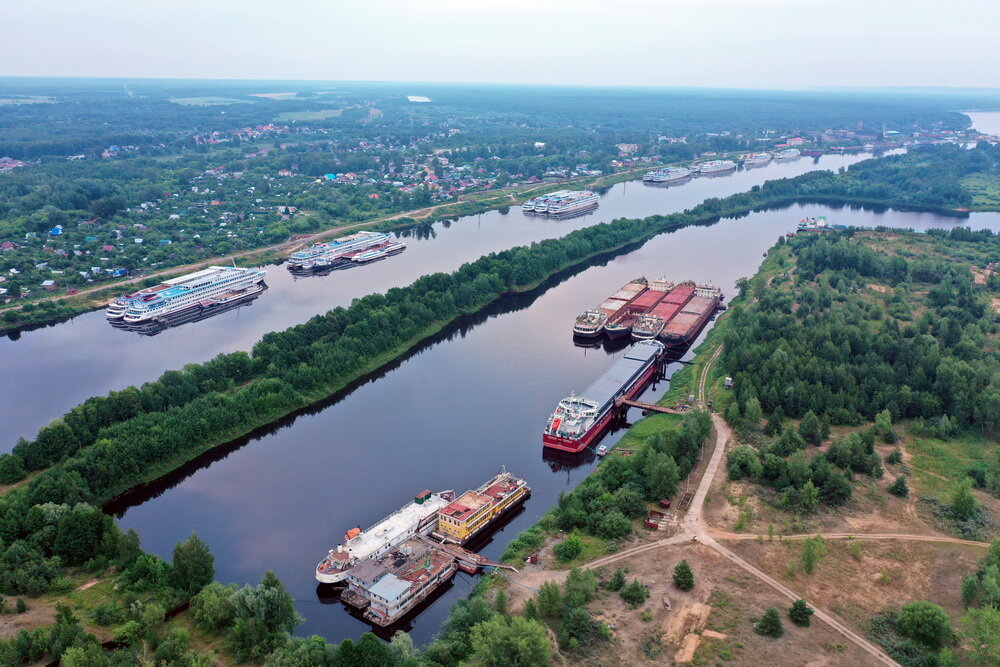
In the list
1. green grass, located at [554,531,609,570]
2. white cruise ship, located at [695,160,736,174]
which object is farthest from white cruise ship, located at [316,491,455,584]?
white cruise ship, located at [695,160,736,174]

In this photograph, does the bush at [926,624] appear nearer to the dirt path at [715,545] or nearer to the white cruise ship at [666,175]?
the dirt path at [715,545]

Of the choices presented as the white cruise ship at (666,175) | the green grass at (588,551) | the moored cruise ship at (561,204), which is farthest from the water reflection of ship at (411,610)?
the white cruise ship at (666,175)

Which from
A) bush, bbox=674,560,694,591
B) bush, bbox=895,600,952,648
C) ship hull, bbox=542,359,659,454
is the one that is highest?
bush, bbox=895,600,952,648

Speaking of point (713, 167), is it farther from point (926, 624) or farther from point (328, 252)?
point (926, 624)

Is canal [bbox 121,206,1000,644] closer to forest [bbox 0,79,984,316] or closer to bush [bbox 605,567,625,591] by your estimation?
bush [bbox 605,567,625,591]

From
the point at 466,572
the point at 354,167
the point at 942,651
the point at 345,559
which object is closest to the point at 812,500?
the point at 942,651

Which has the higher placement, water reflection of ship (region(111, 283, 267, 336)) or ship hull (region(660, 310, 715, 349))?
ship hull (region(660, 310, 715, 349))
